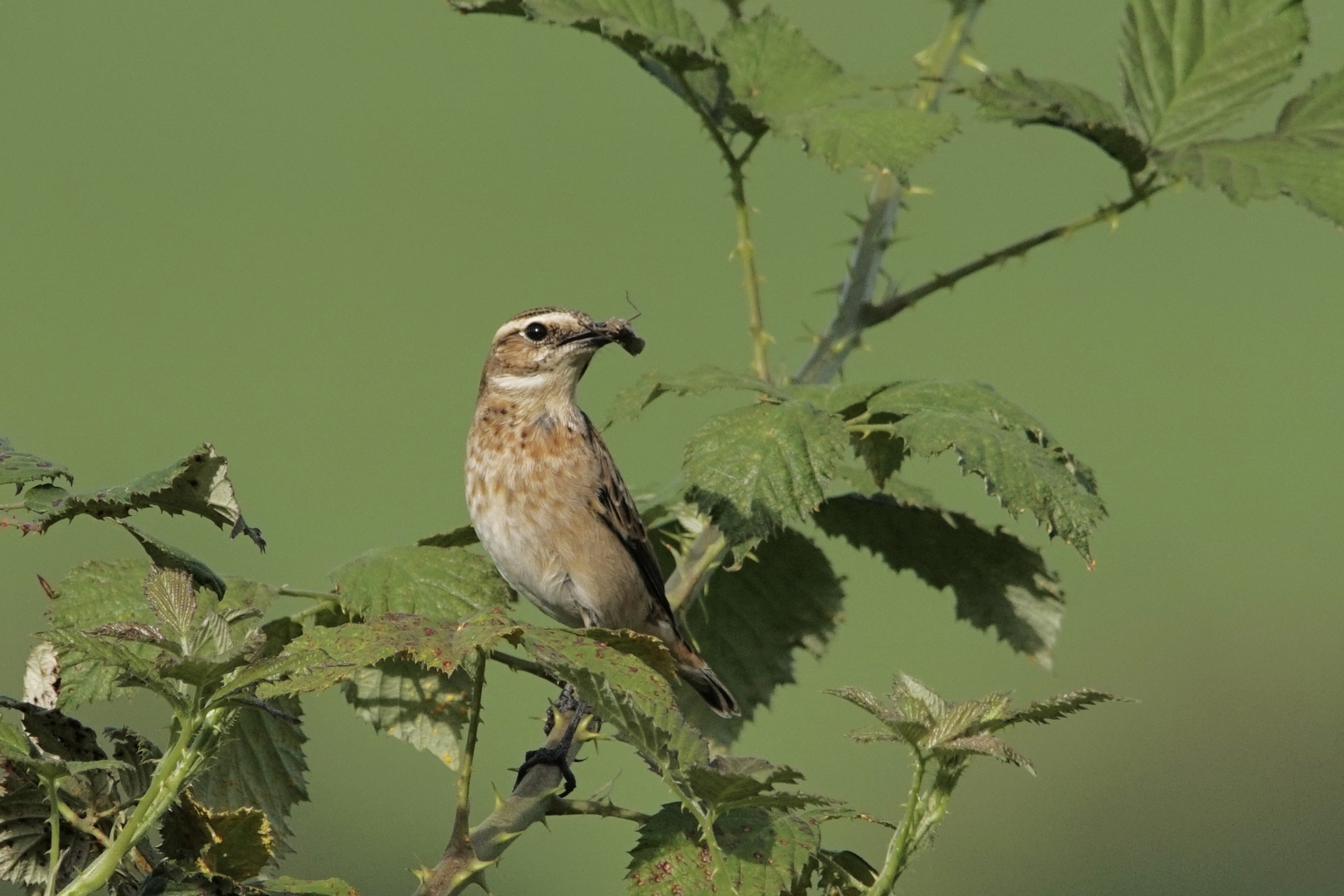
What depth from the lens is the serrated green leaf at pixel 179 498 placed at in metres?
1.58

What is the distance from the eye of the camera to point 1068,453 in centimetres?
252

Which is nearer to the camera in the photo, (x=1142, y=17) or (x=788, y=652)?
(x=788, y=652)

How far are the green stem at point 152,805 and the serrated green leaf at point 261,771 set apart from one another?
2.38 ft

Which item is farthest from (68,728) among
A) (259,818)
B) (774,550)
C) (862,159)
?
(862,159)

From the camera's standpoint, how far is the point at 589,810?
68.9 inches

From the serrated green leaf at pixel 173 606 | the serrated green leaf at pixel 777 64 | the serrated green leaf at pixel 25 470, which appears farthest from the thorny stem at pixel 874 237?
the serrated green leaf at pixel 173 606

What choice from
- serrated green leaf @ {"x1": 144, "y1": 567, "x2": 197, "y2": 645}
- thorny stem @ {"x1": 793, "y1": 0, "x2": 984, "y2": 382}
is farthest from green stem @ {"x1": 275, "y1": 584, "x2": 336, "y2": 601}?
A: thorny stem @ {"x1": 793, "y1": 0, "x2": 984, "y2": 382}

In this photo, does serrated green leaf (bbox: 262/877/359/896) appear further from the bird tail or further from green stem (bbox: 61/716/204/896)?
the bird tail

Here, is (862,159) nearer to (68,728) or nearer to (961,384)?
(961,384)

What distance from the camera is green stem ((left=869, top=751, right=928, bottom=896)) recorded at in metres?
1.47

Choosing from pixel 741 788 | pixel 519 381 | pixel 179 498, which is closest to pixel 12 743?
pixel 179 498

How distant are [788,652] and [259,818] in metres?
1.56

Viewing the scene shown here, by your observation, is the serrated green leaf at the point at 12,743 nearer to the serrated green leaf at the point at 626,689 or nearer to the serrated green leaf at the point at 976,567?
the serrated green leaf at the point at 626,689

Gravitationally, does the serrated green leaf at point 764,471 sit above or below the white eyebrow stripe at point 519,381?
above
